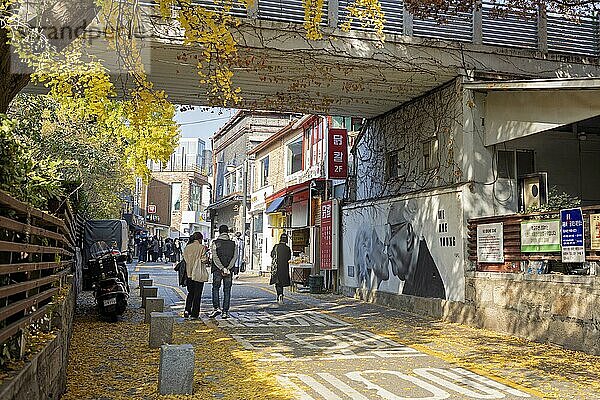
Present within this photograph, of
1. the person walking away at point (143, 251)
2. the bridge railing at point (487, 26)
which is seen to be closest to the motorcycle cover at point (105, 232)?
the bridge railing at point (487, 26)

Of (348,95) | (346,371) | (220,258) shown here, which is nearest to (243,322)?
(220,258)

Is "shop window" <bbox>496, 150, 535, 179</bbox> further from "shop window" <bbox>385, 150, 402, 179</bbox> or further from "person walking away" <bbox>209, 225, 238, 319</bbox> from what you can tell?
"person walking away" <bbox>209, 225, 238, 319</bbox>

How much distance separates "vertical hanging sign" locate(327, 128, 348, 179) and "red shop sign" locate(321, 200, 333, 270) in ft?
3.80

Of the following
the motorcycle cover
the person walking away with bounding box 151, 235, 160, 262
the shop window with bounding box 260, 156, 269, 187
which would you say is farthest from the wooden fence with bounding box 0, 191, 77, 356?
the person walking away with bounding box 151, 235, 160, 262

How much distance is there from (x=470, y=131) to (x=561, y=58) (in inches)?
120

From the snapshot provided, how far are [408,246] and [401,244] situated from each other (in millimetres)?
395

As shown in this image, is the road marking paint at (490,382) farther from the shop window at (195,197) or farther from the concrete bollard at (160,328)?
the shop window at (195,197)

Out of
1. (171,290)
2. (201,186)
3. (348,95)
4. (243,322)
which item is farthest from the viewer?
(201,186)

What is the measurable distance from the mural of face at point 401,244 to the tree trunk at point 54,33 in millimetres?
10327

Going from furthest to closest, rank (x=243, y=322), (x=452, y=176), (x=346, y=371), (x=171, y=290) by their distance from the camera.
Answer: (x=171, y=290) < (x=452, y=176) < (x=243, y=322) < (x=346, y=371)

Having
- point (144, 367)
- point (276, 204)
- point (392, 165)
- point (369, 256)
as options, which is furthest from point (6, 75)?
point (276, 204)

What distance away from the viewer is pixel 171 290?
73.6 feet

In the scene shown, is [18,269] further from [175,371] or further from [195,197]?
[195,197]

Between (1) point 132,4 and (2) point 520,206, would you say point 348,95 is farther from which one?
(1) point 132,4
